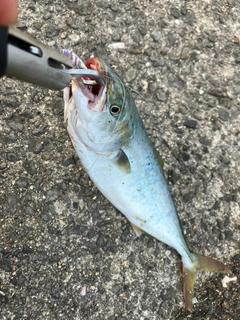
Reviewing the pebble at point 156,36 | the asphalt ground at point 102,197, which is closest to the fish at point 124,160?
the asphalt ground at point 102,197

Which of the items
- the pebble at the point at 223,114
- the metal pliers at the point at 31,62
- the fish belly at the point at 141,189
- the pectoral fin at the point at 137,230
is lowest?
the pectoral fin at the point at 137,230

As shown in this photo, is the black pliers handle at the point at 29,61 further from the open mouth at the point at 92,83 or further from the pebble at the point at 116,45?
the pebble at the point at 116,45

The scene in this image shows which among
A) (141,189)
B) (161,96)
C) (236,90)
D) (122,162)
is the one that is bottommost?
(141,189)

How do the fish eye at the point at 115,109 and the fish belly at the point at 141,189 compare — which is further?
the fish belly at the point at 141,189

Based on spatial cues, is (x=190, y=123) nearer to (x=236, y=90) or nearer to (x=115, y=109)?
(x=236, y=90)

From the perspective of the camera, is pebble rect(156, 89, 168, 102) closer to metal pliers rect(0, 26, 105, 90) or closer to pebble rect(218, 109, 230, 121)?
pebble rect(218, 109, 230, 121)

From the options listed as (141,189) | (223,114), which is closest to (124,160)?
(141,189)
